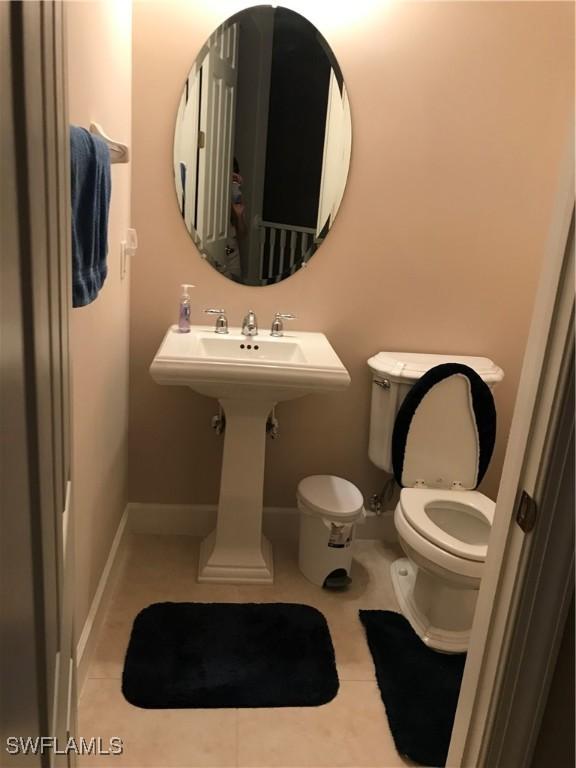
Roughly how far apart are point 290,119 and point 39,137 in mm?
1851

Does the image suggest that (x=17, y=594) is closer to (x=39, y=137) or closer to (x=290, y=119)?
(x=39, y=137)

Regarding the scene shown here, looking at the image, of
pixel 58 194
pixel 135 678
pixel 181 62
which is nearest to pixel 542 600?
pixel 58 194

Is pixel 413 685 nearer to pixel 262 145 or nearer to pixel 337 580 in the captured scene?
pixel 337 580

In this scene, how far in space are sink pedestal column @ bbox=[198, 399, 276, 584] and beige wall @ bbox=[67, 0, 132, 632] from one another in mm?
391

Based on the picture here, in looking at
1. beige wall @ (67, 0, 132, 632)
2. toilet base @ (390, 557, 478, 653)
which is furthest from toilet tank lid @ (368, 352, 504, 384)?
beige wall @ (67, 0, 132, 632)

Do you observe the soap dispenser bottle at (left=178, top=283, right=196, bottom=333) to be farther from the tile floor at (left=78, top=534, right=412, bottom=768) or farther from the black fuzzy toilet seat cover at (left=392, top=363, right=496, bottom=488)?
the tile floor at (left=78, top=534, right=412, bottom=768)

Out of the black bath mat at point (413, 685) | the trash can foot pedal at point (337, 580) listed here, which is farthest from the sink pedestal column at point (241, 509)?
the black bath mat at point (413, 685)

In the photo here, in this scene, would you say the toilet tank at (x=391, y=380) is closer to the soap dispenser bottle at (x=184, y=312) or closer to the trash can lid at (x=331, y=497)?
the trash can lid at (x=331, y=497)

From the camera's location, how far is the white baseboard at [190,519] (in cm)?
257

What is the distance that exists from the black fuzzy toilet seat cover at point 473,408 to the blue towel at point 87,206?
1253mm

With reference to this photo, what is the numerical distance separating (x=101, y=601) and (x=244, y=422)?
29.6 inches

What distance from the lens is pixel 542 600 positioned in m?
0.90

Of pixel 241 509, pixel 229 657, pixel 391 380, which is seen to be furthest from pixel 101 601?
pixel 391 380

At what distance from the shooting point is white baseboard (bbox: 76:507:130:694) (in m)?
1.72
